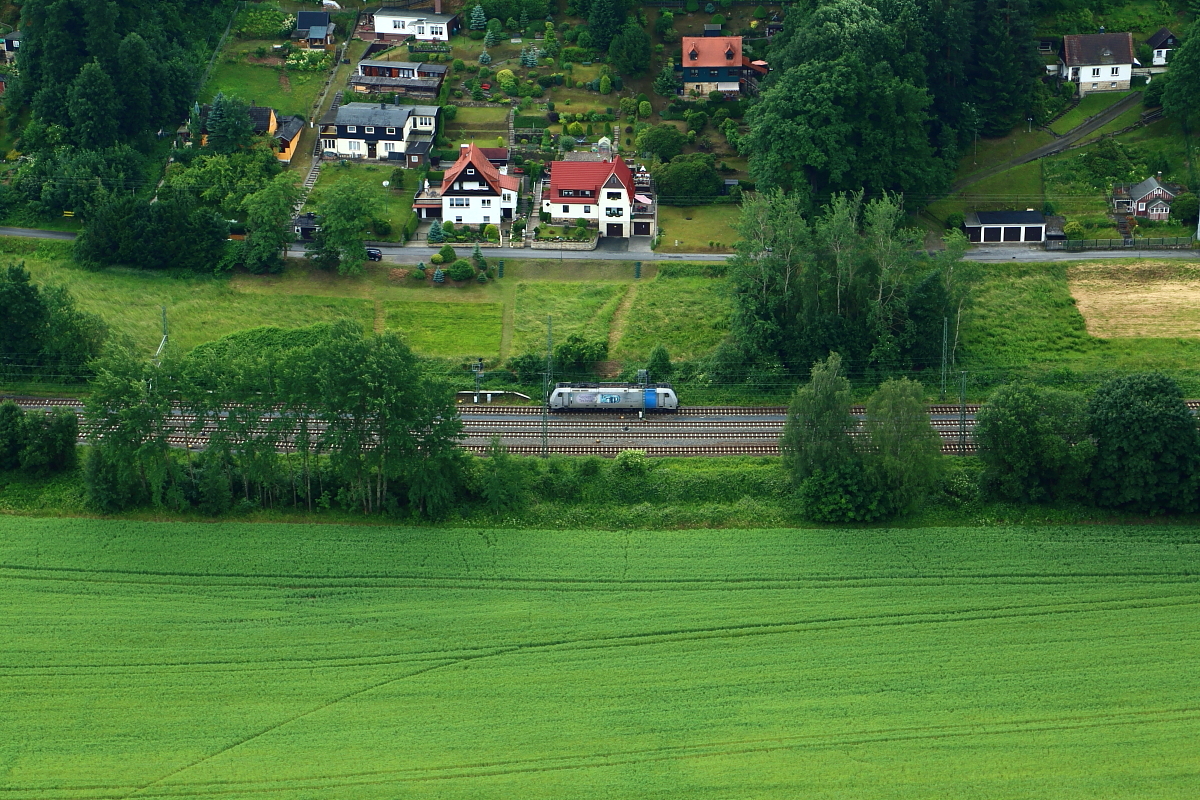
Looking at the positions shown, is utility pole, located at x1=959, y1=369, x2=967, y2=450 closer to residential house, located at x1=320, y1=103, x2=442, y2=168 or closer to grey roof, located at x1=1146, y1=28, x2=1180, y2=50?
grey roof, located at x1=1146, y1=28, x2=1180, y2=50

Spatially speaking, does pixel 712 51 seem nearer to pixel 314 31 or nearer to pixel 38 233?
pixel 314 31

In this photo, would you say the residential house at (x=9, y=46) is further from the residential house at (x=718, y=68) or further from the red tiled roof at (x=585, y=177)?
the residential house at (x=718, y=68)

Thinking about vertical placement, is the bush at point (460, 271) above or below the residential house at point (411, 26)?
below

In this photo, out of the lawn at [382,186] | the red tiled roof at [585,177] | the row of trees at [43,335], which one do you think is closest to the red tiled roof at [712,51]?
the red tiled roof at [585,177]

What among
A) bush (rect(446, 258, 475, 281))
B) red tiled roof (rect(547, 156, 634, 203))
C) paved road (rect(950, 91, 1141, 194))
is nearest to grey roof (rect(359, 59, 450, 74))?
red tiled roof (rect(547, 156, 634, 203))

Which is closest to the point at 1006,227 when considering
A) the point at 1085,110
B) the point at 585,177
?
the point at 1085,110
